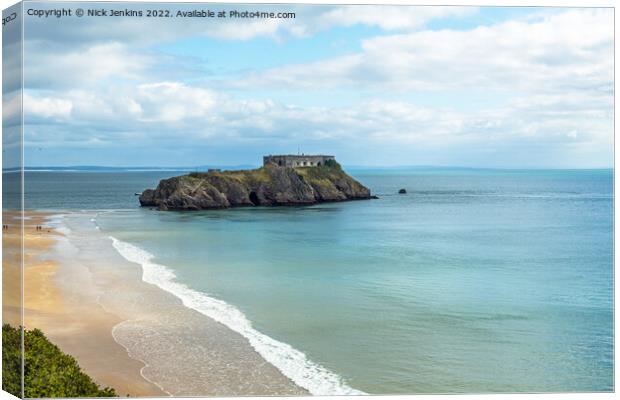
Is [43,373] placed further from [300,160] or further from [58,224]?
[58,224]

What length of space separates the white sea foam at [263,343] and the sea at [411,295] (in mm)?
45

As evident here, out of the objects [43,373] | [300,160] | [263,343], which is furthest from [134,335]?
[300,160]

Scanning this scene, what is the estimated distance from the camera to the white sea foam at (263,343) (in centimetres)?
1188

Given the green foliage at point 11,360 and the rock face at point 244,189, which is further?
the rock face at point 244,189

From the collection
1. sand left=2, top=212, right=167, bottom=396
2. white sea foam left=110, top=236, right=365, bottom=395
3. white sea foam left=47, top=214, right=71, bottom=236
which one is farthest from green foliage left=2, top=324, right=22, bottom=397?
white sea foam left=47, top=214, right=71, bottom=236

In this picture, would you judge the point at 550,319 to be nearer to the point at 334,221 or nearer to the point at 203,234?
the point at 203,234

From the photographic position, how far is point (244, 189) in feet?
171

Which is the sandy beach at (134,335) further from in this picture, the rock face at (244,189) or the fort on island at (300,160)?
the rock face at (244,189)

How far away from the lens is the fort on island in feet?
103

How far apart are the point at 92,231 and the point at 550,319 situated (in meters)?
25.4

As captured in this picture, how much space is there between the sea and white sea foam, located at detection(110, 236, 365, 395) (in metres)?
0.05

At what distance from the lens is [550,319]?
15242mm

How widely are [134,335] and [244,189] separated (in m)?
38.3

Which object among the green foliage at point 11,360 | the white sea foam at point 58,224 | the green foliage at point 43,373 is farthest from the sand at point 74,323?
the white sea foam at point 58,224
